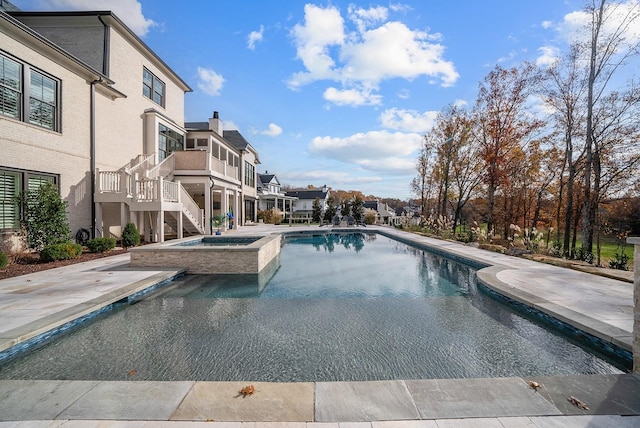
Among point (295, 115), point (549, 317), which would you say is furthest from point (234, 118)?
point (549, 317)

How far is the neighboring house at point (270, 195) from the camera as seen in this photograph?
38009 millimetres

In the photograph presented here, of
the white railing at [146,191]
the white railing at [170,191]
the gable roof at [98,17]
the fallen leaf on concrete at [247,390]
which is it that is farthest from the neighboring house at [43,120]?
the fallen leaf on concrete at [247,390]

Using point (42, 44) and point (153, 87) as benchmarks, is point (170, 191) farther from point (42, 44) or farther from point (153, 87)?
point (153, 87)

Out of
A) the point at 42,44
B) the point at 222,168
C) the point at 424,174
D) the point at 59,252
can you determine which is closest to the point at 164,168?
the point at 222,168

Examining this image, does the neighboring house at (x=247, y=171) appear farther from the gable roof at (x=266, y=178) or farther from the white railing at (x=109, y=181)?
the gable roof at (x=266, y=178)

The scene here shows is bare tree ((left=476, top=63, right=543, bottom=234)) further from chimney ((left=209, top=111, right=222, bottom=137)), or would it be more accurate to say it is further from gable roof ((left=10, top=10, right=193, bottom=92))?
gable roof ((left=10, top=10, right=193, bottom=92))

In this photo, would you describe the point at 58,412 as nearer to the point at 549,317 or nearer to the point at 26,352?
the point at 26,352

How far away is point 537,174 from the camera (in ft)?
61.8

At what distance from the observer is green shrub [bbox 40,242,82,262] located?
846cm

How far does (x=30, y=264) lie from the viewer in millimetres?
8266

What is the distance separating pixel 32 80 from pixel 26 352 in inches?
370

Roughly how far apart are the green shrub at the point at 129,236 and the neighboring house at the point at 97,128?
0.62 meters

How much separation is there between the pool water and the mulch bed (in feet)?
12.2

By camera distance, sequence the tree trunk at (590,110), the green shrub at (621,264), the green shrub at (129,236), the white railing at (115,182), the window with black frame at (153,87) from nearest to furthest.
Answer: the green shrub at (621,264) → the tree trunk at (590,110) → the white railing at (115,182) → the green shrub at (129,236) → the window with black frame at (153,87)
